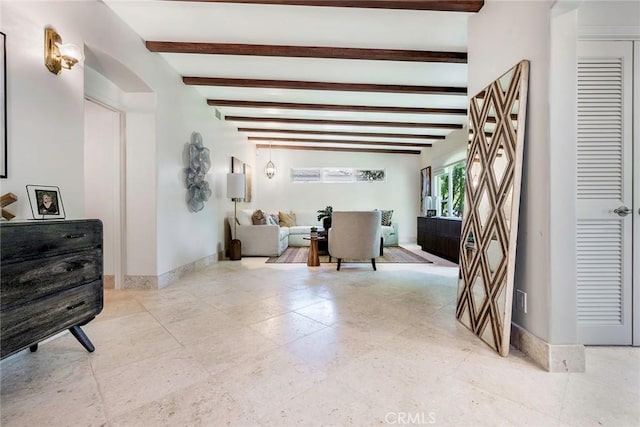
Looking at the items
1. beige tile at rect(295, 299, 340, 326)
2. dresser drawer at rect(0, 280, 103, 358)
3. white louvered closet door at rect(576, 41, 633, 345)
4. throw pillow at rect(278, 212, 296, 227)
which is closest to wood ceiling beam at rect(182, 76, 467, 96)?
white louvered closet door at rect(576, 41, 633, 345)

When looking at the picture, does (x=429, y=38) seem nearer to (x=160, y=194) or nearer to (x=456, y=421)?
(x=456, y=421)

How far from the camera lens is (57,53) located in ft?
6.15

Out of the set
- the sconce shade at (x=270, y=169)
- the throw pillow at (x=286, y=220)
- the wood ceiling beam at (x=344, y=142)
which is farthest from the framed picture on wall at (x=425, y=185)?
the sconce shade at (x=270, y=169)

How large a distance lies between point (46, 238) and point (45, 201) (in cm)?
51

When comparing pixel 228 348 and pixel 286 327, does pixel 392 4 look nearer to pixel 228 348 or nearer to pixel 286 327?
pixel 286 327

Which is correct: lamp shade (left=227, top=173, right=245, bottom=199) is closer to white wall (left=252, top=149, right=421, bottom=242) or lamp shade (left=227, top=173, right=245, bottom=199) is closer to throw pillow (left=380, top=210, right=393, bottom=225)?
white wall (left=252, top=149, right=421, bottom=242)

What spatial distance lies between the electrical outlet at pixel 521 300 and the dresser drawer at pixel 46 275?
2726 mm

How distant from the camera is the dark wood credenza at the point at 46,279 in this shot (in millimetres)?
1277

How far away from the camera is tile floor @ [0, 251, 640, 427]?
1198 mm

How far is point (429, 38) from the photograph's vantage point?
9.12 feet

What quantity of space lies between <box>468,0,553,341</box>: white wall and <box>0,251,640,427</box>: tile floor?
0.37 meters

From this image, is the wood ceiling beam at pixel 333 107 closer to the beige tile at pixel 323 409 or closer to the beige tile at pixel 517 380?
the beige tile at pixel 517 380

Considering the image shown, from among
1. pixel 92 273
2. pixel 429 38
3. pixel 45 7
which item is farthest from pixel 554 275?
pixel 45 7

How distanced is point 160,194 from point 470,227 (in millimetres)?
3241
